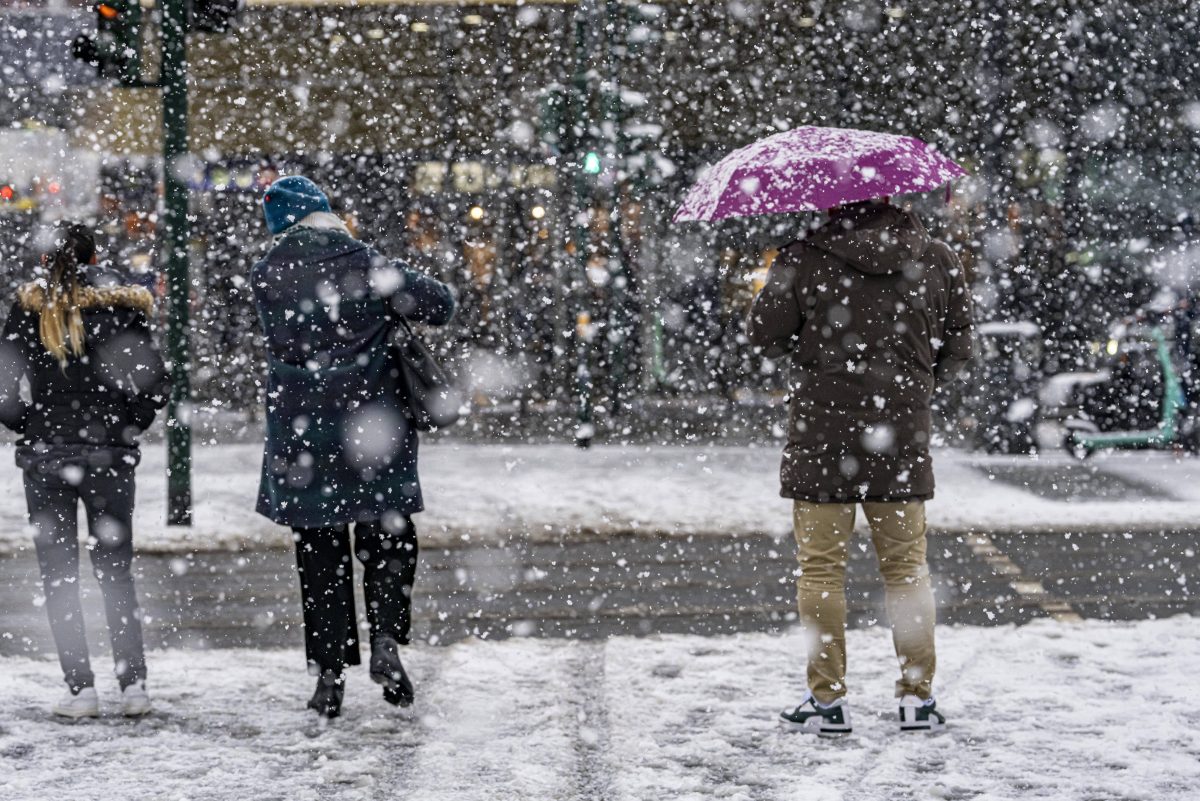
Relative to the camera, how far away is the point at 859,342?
4.91 m

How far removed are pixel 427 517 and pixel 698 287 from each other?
989 cm

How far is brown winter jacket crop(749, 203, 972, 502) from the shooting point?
16.1 ft

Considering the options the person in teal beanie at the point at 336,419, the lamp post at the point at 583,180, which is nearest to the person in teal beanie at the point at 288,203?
the person in teal beanie at the point at 336,419

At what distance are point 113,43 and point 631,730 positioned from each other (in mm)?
6717

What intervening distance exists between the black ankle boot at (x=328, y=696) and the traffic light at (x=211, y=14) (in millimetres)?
5970

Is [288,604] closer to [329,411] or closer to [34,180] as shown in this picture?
[329,411]

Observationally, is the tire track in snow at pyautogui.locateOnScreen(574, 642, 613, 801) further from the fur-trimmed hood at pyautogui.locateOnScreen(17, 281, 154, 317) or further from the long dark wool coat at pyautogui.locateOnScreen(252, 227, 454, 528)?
the fur-trimmed hood at pyautogui.locateOnScreen(17, 281, 154, 317)

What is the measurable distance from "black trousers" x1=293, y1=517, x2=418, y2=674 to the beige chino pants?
143cm

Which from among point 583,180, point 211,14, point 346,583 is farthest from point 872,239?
point 583,180

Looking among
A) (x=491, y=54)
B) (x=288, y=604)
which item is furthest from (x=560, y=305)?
(x=288, y=604)

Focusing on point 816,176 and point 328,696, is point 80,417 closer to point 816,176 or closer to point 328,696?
point 328,696

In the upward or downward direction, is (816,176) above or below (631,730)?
above

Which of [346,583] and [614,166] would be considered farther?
[614,166]

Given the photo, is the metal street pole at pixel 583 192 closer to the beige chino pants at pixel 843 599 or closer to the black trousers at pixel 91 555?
the black trousers at pixel 91 555
